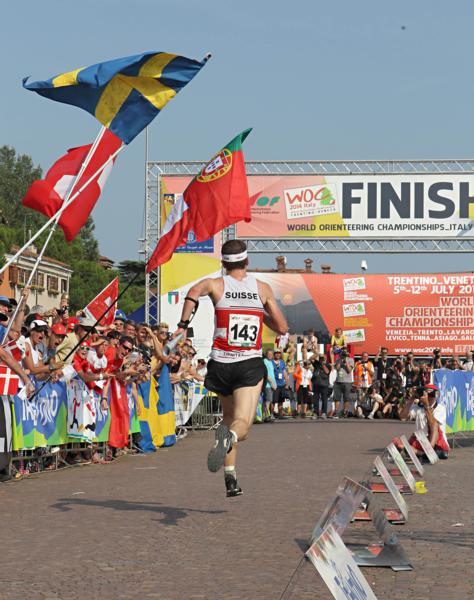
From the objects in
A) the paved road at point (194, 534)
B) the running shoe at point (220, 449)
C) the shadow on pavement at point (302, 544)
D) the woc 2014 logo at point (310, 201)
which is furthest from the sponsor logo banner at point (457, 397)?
the woc 2014 logo at point (310, 201)

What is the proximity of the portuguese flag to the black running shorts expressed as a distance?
19.0ft

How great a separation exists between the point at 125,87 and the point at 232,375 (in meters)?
5.38

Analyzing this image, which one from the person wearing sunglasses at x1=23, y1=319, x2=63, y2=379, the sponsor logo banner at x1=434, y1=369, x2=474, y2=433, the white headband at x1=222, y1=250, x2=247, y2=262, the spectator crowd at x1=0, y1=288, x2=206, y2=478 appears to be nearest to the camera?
the white headband at x1=222, y1=250, x2=247, y2=262

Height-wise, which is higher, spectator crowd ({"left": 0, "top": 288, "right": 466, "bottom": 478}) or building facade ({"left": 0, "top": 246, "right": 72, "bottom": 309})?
building facade ({"left": 0, "top": 246, "right": 72, "bottom": 309})

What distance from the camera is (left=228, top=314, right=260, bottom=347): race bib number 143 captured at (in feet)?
32.3

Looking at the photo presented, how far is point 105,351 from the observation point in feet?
53.4

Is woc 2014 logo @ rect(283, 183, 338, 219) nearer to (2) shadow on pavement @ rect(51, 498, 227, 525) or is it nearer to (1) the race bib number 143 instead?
(2) shadow on pavement @ rect(51, 498, 227, 525)

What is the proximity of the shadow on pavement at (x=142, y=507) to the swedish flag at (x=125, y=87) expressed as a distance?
502 centimetres

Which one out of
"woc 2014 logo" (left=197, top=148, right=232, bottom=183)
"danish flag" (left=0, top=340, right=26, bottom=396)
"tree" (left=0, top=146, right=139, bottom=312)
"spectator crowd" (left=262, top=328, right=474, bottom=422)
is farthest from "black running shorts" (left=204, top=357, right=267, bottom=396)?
"tree" (left=0, top=146, right=139, bottom=312)

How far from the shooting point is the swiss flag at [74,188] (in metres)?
14.1

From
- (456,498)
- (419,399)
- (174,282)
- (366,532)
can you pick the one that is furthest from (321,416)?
(366,532)

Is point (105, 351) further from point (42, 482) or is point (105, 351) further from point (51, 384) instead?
point (42, 482)

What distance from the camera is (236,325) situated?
988 cm

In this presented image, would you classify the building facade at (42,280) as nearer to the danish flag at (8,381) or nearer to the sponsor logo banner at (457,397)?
the sponsor logo banner at (457,397)
